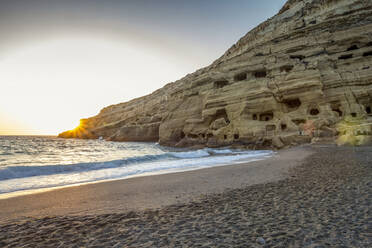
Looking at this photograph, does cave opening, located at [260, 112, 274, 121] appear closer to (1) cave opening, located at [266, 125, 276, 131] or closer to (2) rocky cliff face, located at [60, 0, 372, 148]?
(2) rocky cliff face, located at [60, 0, 372, 148]

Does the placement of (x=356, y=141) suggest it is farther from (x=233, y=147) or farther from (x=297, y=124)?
(x=233, y=147)

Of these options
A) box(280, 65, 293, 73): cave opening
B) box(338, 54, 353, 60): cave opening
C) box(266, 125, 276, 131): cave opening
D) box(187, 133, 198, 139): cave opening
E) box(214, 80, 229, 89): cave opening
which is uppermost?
box(338, 54, 353, 60): cave opening

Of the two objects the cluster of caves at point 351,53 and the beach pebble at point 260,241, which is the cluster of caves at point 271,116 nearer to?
the cluster of caves at point 351,53

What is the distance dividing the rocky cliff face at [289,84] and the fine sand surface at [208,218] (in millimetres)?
18788

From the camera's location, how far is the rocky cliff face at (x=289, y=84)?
72.1 feet

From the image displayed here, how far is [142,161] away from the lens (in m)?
15.2

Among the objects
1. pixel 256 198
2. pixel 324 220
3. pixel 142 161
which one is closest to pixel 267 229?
pixel 324 220

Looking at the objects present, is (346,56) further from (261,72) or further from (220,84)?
(220,84)

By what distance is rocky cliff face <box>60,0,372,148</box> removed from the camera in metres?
22.0

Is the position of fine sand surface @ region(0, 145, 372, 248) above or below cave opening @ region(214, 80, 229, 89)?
below

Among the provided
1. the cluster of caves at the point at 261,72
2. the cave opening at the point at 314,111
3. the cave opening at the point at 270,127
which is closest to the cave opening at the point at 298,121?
the cave opening at the point at 270,127

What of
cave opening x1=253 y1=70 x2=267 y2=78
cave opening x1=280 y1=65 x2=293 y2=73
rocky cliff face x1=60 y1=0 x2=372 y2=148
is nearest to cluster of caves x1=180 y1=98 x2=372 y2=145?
rocky cliff face x1=60 y1=0 x2=372 y2=148

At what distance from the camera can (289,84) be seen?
2359 cm

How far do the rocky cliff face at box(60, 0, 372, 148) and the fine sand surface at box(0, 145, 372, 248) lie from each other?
61.6 feet
